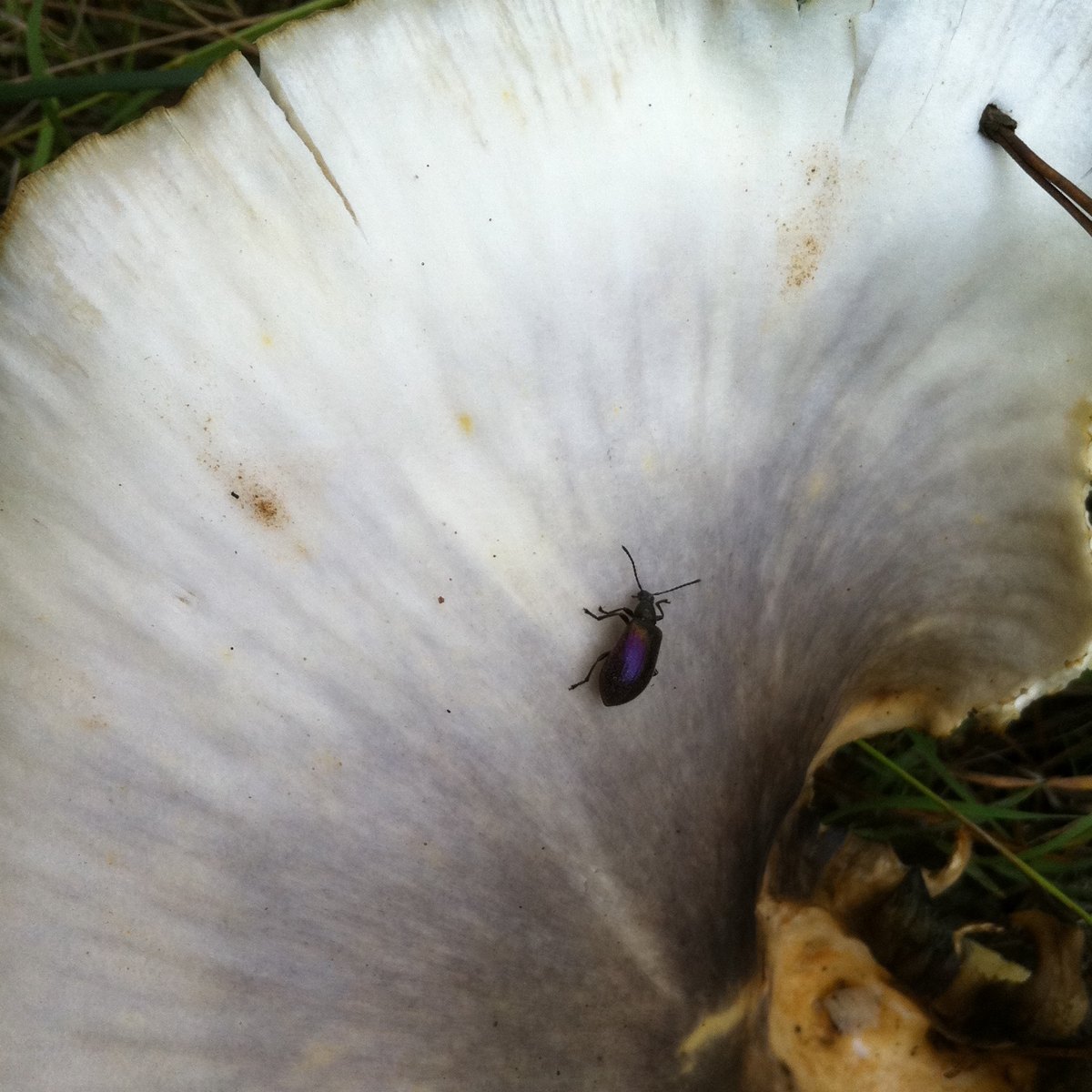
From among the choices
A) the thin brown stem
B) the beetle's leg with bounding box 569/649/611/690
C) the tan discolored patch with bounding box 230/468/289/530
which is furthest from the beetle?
the thin brown stem

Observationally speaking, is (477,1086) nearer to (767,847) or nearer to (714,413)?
(767,847)

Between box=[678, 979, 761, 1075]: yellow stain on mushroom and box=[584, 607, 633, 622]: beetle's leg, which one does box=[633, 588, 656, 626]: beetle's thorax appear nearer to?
box=[584, 607, 633, 622]: beetle's leg

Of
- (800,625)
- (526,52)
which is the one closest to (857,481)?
(800,625)

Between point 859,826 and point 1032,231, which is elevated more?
point 1032,231

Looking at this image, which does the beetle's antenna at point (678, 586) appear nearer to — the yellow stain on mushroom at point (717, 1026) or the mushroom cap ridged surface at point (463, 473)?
the mushroom cap ridged surface at point (463, 473)

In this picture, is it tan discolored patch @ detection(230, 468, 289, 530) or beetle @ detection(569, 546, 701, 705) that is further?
beetle @ detection(569, 546, 701, 705)

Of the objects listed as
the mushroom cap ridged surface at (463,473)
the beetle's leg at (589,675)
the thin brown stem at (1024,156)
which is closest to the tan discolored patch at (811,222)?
the mushroom cap ridged surface at (463,473)
